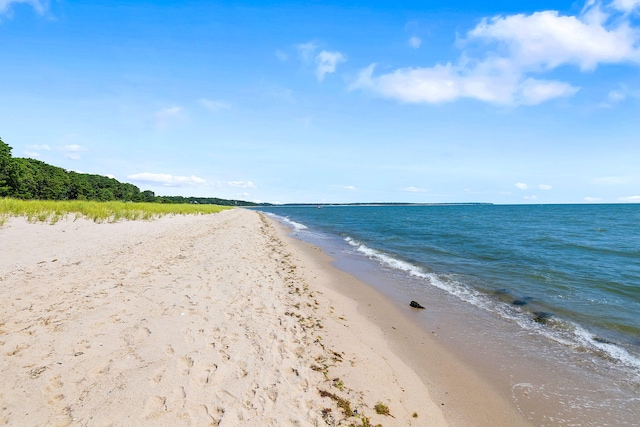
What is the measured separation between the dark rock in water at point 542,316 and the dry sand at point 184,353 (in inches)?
186

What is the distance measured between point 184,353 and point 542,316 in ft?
31.0

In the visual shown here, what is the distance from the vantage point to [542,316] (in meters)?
9.02

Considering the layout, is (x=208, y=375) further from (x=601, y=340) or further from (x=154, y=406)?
(x=601, y=340)

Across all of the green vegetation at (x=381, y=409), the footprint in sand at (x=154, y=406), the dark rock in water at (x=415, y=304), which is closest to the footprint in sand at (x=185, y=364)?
the footprint in sand at (x=154, y=406)

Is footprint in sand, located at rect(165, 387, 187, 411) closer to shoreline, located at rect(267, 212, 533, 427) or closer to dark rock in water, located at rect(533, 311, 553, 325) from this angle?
shoreline, located at rect(267, 212, 533, 427)

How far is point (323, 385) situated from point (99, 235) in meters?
15.4

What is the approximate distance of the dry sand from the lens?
371 cm

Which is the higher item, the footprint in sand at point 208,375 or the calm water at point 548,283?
the footprint in sand at point 208,375

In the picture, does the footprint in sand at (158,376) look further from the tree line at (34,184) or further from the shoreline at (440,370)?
the tree line at (34,184)

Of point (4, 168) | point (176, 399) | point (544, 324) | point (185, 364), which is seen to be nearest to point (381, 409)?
point (176, 399)

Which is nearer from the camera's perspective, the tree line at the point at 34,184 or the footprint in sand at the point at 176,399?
the footprint in sand at the point at 176,399

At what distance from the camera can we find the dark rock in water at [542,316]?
866 cm

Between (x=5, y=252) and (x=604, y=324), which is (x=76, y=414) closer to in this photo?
(x=5, y=252)

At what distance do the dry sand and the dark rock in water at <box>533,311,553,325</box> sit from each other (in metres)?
4.72
